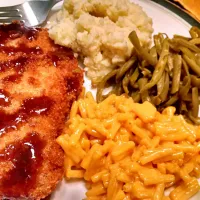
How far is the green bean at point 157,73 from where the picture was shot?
131 inches

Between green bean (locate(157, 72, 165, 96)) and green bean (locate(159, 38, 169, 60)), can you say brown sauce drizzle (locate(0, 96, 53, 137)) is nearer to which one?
Result: green bean (locate(157, 72, 165, 96))

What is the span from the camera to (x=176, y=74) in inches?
134

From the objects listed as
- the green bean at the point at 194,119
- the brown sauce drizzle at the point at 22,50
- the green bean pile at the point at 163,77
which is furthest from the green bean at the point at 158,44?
the brown sauce drizzle at the point at 22,50

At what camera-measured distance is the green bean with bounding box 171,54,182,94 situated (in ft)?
11.0

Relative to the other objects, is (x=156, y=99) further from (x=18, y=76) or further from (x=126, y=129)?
(x=18, y=76)

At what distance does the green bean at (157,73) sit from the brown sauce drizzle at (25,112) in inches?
35.6

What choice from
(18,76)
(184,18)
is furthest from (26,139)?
(184,18)

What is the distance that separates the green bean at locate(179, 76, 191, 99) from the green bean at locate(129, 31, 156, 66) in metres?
0.34

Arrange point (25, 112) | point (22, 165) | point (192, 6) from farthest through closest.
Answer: point (192, 6), point (25, 112), point (22, 165)

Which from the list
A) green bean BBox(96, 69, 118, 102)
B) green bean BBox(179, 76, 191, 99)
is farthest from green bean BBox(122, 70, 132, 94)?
green bean BBox(179, 76, 191, 99)

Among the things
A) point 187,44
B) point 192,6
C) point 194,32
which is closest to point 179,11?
point 192,6

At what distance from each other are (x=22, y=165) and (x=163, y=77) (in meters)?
1.53

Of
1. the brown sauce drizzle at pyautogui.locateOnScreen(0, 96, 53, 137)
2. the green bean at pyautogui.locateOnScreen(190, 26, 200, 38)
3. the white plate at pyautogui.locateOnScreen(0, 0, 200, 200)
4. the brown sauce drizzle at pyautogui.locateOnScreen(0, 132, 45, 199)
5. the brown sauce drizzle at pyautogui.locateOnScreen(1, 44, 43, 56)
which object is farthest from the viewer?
the white plate at pyautogui.locateOnScreen(0, 0, 200, 200)

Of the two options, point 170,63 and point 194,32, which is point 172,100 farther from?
point 194,32
